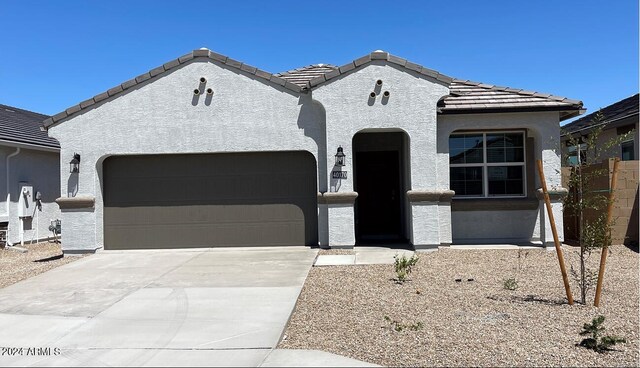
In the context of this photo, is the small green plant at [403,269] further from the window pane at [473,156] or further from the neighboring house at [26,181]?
the neighboring house at [26,181]

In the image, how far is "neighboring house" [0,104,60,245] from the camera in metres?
15.2

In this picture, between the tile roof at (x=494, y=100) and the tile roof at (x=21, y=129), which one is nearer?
the tile roof at (x=494, y=100)

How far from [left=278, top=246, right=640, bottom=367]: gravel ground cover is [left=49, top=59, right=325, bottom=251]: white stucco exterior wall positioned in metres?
4.11

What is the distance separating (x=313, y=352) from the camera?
5211mm

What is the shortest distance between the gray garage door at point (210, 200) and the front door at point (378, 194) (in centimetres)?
224

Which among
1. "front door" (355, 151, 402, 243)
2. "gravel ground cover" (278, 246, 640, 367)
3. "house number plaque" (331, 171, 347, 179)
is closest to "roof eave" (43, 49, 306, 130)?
"house number plaque" (331, 171, 347, 179)

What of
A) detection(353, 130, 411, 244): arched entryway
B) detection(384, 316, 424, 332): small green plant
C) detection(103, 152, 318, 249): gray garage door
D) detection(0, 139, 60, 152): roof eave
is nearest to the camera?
detection(384, 316, 424, 332): small green plant

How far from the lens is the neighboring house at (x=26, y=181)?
1523cm

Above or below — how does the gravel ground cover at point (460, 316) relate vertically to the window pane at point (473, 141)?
below

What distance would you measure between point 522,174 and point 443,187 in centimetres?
247

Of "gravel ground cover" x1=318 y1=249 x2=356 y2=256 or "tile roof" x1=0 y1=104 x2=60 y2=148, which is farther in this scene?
"tile roof" x1=0 y1=104 x2=60 y2=148

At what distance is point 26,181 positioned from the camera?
1631 cm

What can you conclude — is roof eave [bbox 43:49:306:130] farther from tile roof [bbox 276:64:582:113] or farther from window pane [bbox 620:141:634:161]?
window pane [bbox 620:141:634:161]

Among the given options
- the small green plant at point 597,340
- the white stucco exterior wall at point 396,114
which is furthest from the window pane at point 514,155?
the small green plant at point 597,340
